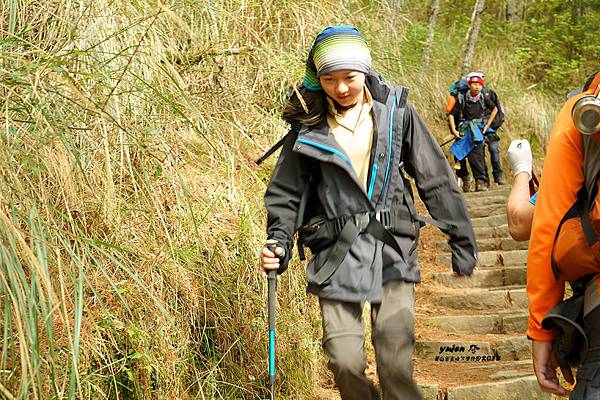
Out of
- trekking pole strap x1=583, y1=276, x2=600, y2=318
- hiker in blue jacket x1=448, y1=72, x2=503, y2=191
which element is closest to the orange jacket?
trekking pole strap x1=583, y1=276, x2=600, y2=318

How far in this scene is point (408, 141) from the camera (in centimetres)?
391

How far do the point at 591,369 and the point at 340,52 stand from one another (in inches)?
76.8

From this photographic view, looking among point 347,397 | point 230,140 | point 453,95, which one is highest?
point 230,140

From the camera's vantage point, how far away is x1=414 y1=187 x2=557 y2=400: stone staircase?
5.43 meters

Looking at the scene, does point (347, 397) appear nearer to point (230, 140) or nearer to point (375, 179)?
point (375, 179)

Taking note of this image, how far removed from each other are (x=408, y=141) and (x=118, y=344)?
164 cm

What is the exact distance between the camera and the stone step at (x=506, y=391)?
207 inches

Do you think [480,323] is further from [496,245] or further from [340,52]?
[340,52]

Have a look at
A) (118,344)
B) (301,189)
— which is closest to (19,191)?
(118,344)

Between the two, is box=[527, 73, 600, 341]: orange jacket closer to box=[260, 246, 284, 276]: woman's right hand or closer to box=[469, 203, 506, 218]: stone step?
box=[260, 246, 284, 276]: woman's right hand

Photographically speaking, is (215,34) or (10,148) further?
(215,34)

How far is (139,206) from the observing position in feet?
14.1

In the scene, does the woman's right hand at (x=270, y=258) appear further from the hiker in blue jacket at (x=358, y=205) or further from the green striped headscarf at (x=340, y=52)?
the green striped headscarf at (x=340, y=52)

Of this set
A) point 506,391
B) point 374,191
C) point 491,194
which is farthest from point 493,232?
point 374,191
